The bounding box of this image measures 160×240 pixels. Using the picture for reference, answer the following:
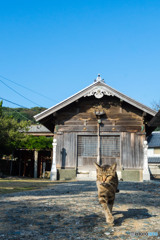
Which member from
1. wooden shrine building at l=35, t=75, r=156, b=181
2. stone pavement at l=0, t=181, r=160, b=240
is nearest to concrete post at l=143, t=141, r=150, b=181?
wooden shrine building at l=35, t=75, r=156, b=181

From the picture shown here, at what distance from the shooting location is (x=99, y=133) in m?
15.3

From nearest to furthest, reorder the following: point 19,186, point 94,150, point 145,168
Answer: point 19,186 < point 145,168 < point 94,150

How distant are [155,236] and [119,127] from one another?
1218 centimetres

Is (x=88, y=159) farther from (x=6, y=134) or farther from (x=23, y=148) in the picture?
(x=23, y=148)

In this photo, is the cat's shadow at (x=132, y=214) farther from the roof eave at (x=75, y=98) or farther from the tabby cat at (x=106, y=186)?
the roof eave at (x=75, y=98)

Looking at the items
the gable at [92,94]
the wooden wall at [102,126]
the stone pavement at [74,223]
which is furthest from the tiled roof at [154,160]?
the stone pavement at [74,223]

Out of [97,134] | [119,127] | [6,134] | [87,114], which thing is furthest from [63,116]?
[6,134]

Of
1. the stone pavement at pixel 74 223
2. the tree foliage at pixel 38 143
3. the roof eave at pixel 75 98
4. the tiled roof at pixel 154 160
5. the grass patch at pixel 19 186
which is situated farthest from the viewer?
the tiled roof at pixel 154 160

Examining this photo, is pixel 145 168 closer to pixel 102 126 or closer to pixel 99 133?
pixel 99 133

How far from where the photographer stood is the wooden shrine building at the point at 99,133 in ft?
49.2

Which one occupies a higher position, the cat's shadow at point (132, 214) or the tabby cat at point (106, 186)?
the tabby cat at point (106, 186)

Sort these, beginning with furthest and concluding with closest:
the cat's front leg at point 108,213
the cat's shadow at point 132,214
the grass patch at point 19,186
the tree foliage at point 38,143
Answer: the tree foliage at point 38,143, the grass patch at point 19,186, the cat's shadow at point 132,214, the cat's front leg at point 108,213

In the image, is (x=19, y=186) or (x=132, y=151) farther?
(x=132, y=151)

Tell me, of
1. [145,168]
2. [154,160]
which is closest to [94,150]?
[145,168]
